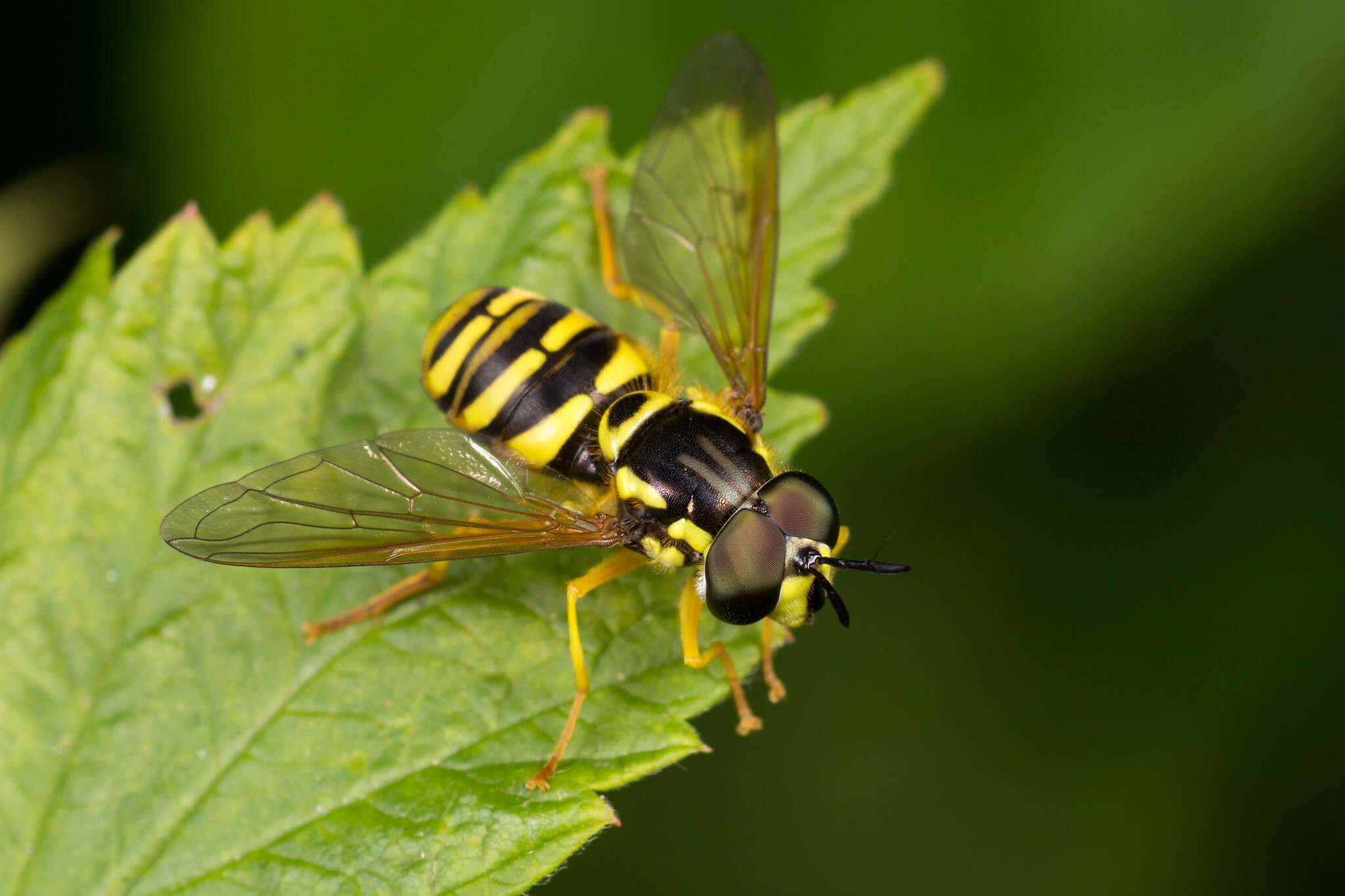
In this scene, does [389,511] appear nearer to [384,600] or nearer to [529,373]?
[384,600]

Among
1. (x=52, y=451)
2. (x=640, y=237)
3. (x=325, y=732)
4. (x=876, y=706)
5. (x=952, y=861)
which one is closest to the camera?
(x=325, y=732)

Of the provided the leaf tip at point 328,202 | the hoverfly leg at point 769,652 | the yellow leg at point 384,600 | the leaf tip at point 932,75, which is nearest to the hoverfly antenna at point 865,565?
the hoverfly leg at point 769,652

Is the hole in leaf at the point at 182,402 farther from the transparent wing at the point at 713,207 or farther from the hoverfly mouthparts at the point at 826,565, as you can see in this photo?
the hoverfly mouthparts at the point at 826,565

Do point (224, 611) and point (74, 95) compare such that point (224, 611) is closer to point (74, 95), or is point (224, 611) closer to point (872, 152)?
point (872, 152)

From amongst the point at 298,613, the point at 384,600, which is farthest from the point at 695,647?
the point at 298,613

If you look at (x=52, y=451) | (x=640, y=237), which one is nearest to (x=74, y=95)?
(x=52, y=451)

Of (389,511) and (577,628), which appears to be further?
(577,628)
